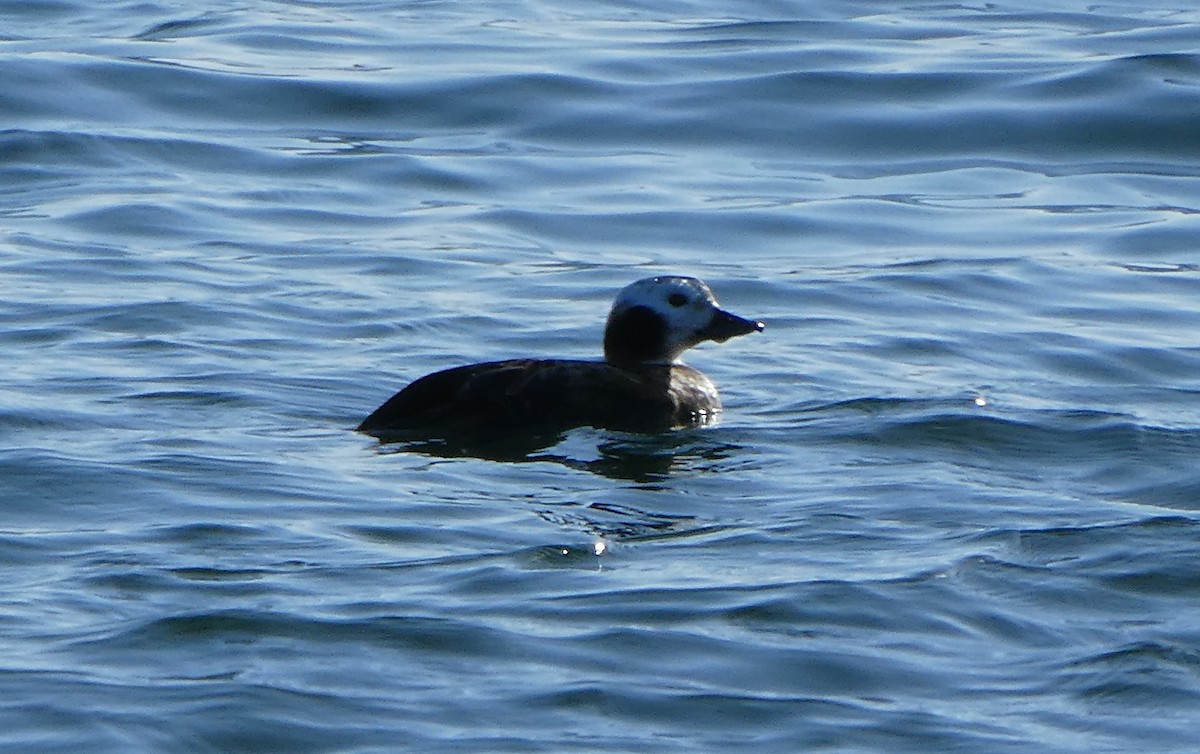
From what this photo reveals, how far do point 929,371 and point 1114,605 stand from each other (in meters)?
4.23

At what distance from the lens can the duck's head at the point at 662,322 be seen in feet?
36.5

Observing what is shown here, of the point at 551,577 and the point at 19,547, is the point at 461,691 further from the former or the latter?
the point at 19,547

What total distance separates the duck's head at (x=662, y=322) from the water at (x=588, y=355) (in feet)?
1.06

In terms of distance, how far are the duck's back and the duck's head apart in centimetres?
33

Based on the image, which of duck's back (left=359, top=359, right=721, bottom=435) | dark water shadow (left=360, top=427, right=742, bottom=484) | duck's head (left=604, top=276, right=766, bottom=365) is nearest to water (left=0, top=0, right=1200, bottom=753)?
dark water shadow (left=360, top=427, right=742, bottom=484)

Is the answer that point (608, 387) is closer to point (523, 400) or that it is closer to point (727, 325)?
point (523, 400)

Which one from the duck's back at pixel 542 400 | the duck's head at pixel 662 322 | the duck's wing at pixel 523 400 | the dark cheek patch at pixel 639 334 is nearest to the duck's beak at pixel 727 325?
the duck's head at pixel 662 322

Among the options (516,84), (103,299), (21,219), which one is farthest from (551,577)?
(516,84)

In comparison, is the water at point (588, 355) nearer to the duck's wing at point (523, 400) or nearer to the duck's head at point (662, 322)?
the duck's wing at point (523, 400)

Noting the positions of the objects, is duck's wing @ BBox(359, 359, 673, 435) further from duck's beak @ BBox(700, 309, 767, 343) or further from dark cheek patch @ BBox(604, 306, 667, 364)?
duck's beak @ BBox(700, 309, 767, 343)

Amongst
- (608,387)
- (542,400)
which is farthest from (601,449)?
(608,387)

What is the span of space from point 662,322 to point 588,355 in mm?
1229

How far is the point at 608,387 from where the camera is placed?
411 inches

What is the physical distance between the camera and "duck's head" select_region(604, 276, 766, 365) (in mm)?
11133
